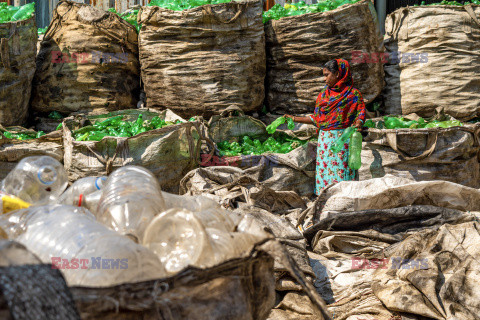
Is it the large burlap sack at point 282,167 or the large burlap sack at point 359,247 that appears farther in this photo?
the large burlap sack at point 282,167

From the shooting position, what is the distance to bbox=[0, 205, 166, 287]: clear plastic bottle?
106cm

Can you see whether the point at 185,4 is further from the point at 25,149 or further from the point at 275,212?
the point at 275,212

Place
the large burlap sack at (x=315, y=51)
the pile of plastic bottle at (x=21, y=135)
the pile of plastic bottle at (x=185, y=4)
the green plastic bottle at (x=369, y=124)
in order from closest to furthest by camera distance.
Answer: the pile of plastic bottle at (x=21, y=135) < the green plastic bottle at (x=369, y=124) < the large burlap sack at (x=315, y=51) < the pile of plastic bottle at (x=185, y=4)

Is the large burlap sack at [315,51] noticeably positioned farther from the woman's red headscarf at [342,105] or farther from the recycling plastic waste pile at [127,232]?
the recycling plastic waste pile at [127,232]

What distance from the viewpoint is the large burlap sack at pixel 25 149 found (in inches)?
169

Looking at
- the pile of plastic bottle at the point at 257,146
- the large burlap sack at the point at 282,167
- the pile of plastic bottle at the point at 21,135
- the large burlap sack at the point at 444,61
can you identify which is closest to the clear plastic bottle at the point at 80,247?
the large burlap sack at the point at 282,167

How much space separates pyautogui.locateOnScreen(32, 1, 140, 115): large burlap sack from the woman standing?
91.3 inches

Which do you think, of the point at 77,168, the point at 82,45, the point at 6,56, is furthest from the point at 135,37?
the point at 77,168

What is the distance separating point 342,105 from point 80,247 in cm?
351

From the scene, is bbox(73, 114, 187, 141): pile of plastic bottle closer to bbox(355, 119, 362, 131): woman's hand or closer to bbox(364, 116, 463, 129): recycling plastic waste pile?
bbox(355, 119, 362, 131): woman's hand

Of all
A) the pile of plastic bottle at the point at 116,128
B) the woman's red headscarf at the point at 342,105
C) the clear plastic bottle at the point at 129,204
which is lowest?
the pile of plastic bottle at the point at 116,128

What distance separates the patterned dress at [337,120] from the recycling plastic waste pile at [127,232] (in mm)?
2797

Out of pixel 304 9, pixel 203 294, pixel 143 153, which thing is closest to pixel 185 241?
pixel 203 294

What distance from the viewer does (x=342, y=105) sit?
4.36 meters
